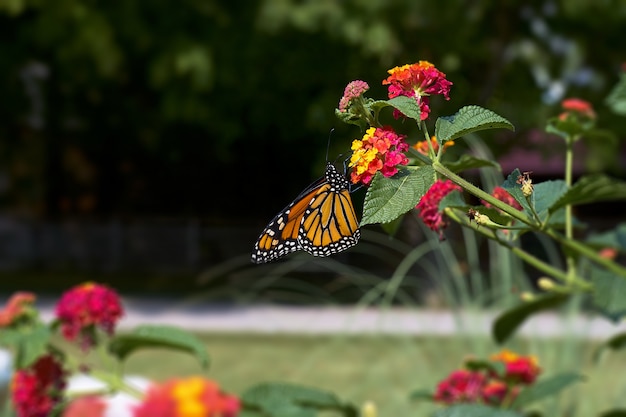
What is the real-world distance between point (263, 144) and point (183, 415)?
44.2 feet

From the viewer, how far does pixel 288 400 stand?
131 centimetres

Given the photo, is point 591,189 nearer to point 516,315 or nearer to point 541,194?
point 541,194

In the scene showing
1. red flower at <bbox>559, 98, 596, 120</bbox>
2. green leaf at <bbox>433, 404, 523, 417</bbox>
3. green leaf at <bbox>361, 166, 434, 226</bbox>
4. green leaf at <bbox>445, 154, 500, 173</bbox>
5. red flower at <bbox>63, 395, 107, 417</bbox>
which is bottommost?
red flower at <bbox>63, 395, 107, 417</bbox>

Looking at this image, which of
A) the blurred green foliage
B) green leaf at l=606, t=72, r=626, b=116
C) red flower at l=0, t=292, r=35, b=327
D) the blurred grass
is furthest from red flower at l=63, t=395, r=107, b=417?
the blurred green foliage

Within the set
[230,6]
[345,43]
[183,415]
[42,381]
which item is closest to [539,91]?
[345,43]

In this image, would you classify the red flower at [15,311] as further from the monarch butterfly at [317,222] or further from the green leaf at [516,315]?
the green leaf at [516,315]

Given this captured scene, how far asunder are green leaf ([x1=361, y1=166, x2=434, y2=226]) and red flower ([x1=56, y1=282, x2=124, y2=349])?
107 centimetres

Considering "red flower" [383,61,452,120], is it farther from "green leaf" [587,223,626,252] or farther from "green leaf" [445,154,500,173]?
"green leaf" [587,223,626,252]

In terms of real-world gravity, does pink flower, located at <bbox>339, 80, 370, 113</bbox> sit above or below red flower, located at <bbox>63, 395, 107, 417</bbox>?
above

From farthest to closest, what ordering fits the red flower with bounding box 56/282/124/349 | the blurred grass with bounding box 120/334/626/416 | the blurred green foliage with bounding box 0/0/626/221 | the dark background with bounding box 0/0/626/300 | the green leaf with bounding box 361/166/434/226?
the dark background with bounding box 0/0/626/300 → the blurred green foliage with bounding box 0/0/626/221 → the blurred grass with bounding box 120/334/626/416 → the red flower with bounding box 56/282/124/349 → the green leaf with bounding box 361/166/434/226

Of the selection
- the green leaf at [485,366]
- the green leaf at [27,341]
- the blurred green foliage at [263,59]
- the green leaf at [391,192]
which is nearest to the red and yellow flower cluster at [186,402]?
the green leaf at [391,192]

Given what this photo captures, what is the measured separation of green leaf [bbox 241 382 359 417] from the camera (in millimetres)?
1283

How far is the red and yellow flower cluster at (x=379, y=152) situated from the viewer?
683 mm

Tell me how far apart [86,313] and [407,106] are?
1111 mm
